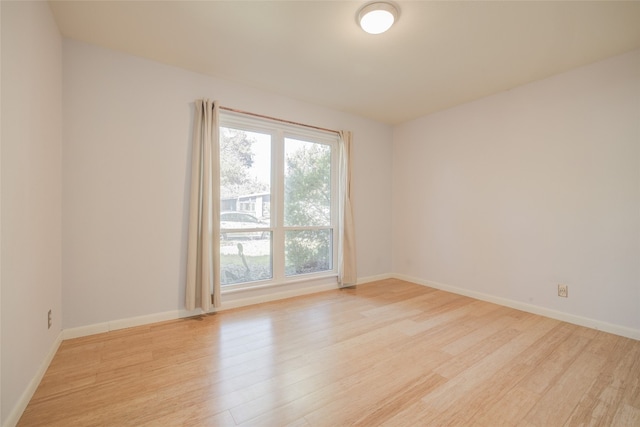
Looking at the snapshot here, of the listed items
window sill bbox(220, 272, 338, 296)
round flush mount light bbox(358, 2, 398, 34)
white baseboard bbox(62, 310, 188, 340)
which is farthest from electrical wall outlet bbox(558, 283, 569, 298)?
white baseboard bbox(62, 310, 188, 340)

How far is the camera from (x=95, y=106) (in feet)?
8.02

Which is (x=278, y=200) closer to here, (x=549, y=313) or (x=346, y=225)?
(x=346, y=225)

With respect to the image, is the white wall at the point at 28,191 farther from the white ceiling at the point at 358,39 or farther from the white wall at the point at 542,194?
the white wall at the point at 542,194

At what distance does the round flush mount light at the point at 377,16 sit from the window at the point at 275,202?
1701 mm

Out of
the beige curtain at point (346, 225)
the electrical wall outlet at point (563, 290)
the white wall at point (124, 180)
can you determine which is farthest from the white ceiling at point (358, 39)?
the electrical wall outlet at point (563, 290)

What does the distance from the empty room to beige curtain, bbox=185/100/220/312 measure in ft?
0.08

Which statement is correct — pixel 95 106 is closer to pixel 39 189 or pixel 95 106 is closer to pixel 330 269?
pixel 39 189

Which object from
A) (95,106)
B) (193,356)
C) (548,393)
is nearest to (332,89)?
(95,106)

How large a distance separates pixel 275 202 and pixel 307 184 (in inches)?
23.1

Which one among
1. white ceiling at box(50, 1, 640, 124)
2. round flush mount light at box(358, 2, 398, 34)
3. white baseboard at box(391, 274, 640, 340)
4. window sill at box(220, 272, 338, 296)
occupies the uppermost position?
white ceiling at box(50, 1, 640, 124)

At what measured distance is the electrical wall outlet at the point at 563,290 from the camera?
111 inches

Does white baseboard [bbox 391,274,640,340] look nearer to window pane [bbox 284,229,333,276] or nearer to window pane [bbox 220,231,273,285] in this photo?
window pane [bbox 284,229,333,276]

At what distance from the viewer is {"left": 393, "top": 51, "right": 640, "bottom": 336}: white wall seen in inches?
98.8

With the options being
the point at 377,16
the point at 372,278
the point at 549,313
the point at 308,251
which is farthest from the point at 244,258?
the point at 549,313
